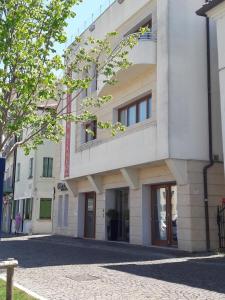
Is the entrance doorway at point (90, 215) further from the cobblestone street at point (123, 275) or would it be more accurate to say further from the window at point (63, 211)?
the cobblestone street at point (123, 275)

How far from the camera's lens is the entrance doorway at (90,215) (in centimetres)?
2445

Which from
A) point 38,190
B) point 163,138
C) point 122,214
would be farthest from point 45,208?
point 163,138

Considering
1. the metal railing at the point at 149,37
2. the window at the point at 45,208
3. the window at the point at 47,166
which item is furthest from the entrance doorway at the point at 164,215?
the window at the point at 47,166

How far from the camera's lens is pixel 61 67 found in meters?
9.14

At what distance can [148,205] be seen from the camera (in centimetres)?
1952

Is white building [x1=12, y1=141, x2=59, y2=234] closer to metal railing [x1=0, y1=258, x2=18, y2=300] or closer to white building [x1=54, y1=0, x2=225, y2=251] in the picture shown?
white building [x1=54, y1=0, x2=225, y2=251]

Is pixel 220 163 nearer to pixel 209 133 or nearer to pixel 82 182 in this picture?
pixel 209 133

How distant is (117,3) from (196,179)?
9.94m

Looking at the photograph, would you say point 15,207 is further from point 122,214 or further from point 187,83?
point 187,83

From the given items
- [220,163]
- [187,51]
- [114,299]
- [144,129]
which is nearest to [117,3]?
[187,51]

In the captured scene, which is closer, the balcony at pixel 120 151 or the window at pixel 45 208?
the balcony at pixel 120 151

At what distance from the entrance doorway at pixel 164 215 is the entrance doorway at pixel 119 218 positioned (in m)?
2.48

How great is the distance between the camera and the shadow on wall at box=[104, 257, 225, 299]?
9.16 meters

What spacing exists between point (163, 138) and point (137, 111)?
163 inches
